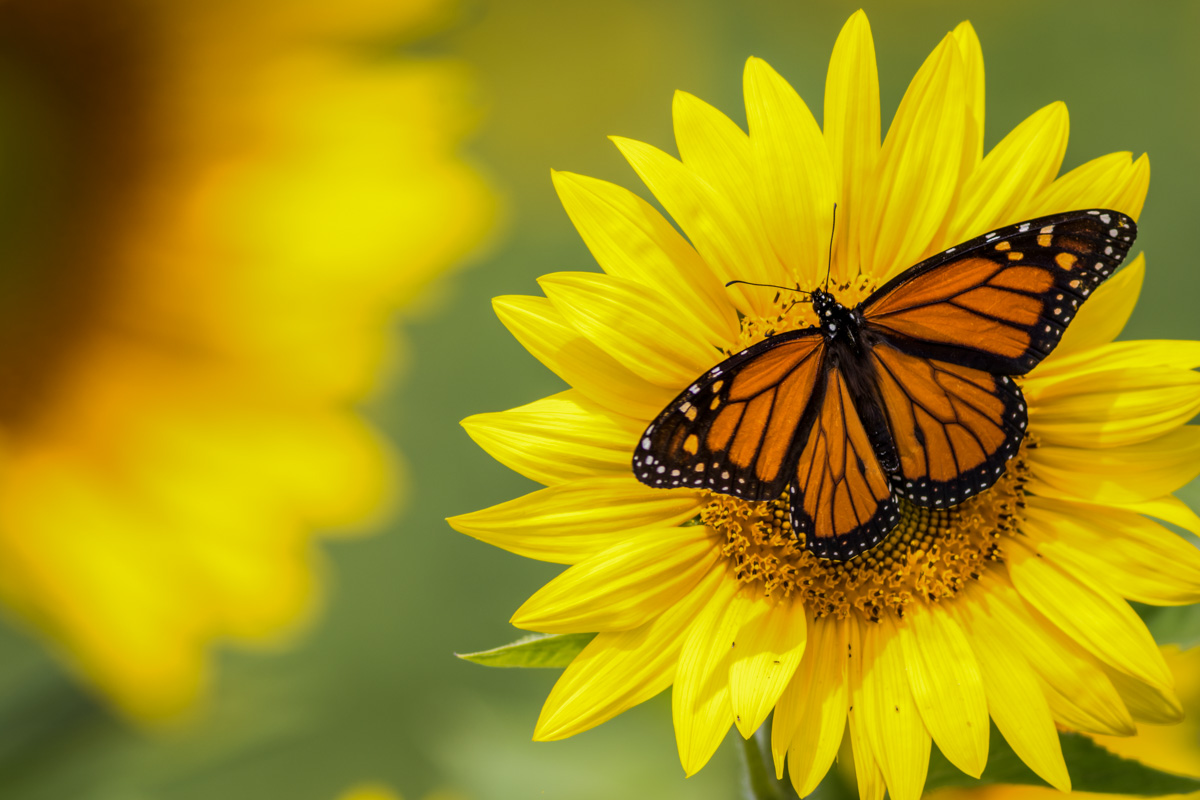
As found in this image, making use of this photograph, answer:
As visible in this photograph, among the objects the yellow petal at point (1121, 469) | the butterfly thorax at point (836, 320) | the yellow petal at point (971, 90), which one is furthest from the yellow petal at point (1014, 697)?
the yellow petal at point (971, 90)

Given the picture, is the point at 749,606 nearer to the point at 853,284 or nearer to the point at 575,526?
the point at 575,526

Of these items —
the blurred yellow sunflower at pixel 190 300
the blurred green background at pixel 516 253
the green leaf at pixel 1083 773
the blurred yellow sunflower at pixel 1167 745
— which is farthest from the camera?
the blurred green background at pixel 516 253

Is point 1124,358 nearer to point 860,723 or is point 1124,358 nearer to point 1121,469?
point 1121,469

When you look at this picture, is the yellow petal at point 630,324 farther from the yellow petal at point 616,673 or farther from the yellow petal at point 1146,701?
the yellow petal at point 1146,701

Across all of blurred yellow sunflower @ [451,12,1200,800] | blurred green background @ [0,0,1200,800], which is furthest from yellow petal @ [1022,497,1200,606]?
blurred green background @ [0,0,1200,800]

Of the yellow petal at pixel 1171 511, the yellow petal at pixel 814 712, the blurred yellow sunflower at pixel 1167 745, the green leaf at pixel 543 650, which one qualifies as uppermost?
the green leaf at pixel 543 650

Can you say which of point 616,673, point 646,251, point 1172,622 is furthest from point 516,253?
point 1172,622

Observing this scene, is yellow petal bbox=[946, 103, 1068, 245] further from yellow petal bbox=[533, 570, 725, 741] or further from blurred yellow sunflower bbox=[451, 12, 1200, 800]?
yellow petal bbox=[533, 570, 725, 741]
